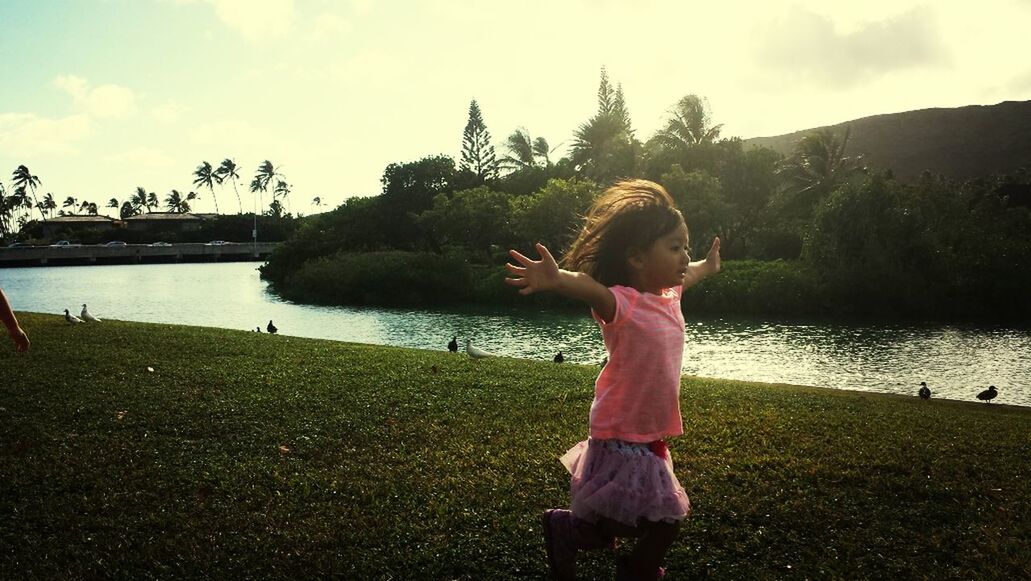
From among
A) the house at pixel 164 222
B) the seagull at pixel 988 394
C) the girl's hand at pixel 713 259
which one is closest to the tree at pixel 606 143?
the seagull at pixel 988 394

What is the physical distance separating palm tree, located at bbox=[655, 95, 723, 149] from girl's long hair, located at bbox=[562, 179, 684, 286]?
6355 cm

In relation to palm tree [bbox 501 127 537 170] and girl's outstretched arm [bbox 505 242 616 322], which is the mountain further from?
girl's outstretched arm [bbox 505 242 616 322]

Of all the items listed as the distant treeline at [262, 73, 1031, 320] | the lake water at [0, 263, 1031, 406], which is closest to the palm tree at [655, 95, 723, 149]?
the distant treeline at [262, 73, 1031, 320]

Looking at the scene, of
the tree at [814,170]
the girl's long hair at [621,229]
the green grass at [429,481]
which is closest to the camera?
the girl's long hair at [621,229]

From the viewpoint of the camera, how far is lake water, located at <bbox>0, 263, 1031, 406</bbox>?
857 inches

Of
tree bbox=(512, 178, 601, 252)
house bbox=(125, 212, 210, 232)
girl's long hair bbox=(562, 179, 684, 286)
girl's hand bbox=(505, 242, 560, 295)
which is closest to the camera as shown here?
girl's hand bbox=(505, 242, 560, 295)

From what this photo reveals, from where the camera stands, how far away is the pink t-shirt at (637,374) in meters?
3.60

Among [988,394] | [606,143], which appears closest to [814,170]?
[606,143]

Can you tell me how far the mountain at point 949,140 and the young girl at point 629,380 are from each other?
86221 mm

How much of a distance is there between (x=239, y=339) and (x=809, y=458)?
40.7 ft

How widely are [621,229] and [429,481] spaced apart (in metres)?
3.20

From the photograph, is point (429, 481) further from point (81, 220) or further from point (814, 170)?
point (81, 220)

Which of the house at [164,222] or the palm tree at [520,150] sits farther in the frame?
the house at [164,222]

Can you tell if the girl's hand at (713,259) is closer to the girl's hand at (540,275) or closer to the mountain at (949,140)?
the girl's hand at (540,275)
